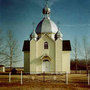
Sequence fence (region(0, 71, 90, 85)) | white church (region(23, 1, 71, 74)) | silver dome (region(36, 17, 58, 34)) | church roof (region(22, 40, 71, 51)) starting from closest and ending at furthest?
fence (region(0, 71, 90, 85)) < white church (region(23, 1, 71, 74)) < church roof (region(22, 40, 71, 51)) < silver dome (region(36, 17, 58, 34))

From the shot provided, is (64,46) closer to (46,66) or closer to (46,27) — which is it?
(46,27)

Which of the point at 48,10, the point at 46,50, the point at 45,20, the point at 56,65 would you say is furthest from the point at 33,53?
the point at 48,10

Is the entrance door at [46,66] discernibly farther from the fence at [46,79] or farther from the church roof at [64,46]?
the fence at [46,79]

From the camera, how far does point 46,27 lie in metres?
34.4

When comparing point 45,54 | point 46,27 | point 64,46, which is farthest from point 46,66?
point 46,27

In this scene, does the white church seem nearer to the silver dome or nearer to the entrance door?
the entrance door

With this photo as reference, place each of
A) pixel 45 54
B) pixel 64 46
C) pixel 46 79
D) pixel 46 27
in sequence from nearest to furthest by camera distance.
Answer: pixel 46 79 → pixel 45 54 → pixel 46 27 → pixel 64 46

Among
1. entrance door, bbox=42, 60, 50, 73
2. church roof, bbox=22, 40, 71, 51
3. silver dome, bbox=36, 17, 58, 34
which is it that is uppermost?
silver dome, bbox=36, 17, 58, 34

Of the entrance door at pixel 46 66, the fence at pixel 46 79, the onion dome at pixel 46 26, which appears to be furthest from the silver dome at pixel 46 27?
the fence at pixel 46 79

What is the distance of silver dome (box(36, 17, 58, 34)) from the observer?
112 feet

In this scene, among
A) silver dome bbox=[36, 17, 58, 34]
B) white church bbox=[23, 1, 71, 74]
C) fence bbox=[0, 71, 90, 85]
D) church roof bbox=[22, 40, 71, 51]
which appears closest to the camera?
fence bbox=[0, 71, 90, 85]

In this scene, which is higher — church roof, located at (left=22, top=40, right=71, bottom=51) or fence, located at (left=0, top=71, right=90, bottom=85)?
church roof, located at (left=22, top=40, right=71, bottom=51)

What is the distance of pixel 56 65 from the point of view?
30.8 meters

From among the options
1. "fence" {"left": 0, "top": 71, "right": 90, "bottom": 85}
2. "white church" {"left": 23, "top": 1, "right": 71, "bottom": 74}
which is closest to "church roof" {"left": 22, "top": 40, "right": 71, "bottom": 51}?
"white church" {"left": 23, "top": 1, "right": 71, "bottom": 74}
